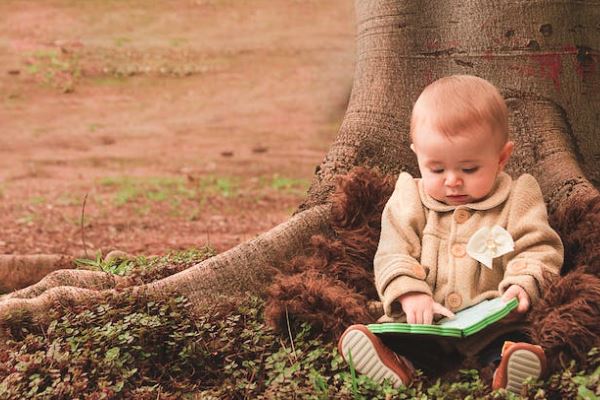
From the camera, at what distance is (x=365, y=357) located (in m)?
3.10

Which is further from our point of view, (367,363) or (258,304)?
(258,304)

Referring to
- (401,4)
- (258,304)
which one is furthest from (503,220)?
(401,4)

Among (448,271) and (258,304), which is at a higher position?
(448,271)

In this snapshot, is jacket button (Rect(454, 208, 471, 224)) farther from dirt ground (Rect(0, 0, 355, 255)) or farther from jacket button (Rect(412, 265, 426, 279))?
dirt ground (Rect(0, 0, 355, 255))

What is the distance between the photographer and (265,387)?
3336mm

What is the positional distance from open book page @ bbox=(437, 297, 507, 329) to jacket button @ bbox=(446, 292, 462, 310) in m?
0.06

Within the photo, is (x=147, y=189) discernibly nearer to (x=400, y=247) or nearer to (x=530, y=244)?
(x=400, y=247)

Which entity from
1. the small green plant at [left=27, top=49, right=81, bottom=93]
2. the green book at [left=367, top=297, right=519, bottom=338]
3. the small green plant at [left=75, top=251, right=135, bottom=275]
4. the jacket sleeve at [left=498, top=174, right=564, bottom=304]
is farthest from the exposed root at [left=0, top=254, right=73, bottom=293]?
the small green plant at [left=27, top=49, right=81, bottom=93]

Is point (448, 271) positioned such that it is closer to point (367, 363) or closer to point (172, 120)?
point (367, 363)

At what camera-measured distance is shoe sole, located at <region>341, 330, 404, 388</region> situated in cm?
307

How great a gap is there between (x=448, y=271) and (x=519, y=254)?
308 millimetres

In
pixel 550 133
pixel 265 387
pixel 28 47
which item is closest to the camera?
pixel 265 387

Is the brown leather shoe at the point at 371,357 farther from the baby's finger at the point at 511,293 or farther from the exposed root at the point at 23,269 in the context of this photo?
the exposed root at the point at 23,269

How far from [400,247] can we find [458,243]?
0.26 m
